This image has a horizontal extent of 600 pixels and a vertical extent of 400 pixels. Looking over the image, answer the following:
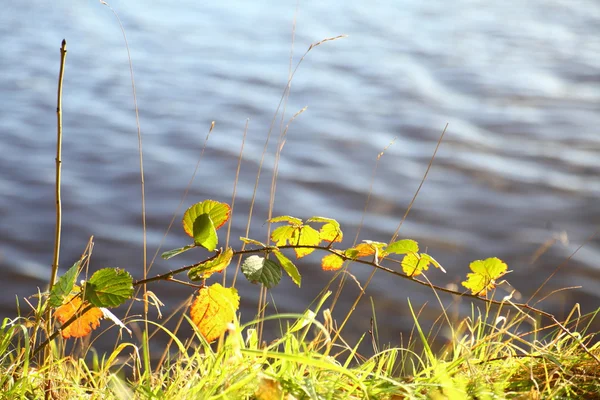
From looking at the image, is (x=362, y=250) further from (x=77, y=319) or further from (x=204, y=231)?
(x=77, y=319)

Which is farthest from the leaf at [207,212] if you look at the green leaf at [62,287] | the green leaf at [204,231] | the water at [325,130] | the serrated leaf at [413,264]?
the water at [325,130]

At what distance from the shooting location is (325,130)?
395cm

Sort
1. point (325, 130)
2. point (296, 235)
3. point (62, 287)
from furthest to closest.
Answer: point (325, 130)
point (296, 235)
point (62, 287)

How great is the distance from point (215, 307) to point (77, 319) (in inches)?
9.7

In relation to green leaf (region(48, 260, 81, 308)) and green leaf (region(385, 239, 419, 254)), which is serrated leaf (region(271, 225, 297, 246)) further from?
green leaf (region(48, 260, 81, 308))

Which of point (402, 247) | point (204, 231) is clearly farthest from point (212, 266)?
point (402, 247)

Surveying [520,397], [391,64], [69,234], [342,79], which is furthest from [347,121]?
[520,397]

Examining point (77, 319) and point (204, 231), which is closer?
point (204, 231)

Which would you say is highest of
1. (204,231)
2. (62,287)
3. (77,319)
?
(204,231)

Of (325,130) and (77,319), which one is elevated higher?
(77,319)

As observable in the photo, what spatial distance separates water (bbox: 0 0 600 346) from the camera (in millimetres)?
2850

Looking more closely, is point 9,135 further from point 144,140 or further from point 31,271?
point 31,271

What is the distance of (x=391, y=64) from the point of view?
4918mm

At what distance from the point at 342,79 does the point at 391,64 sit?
458 millimetres
